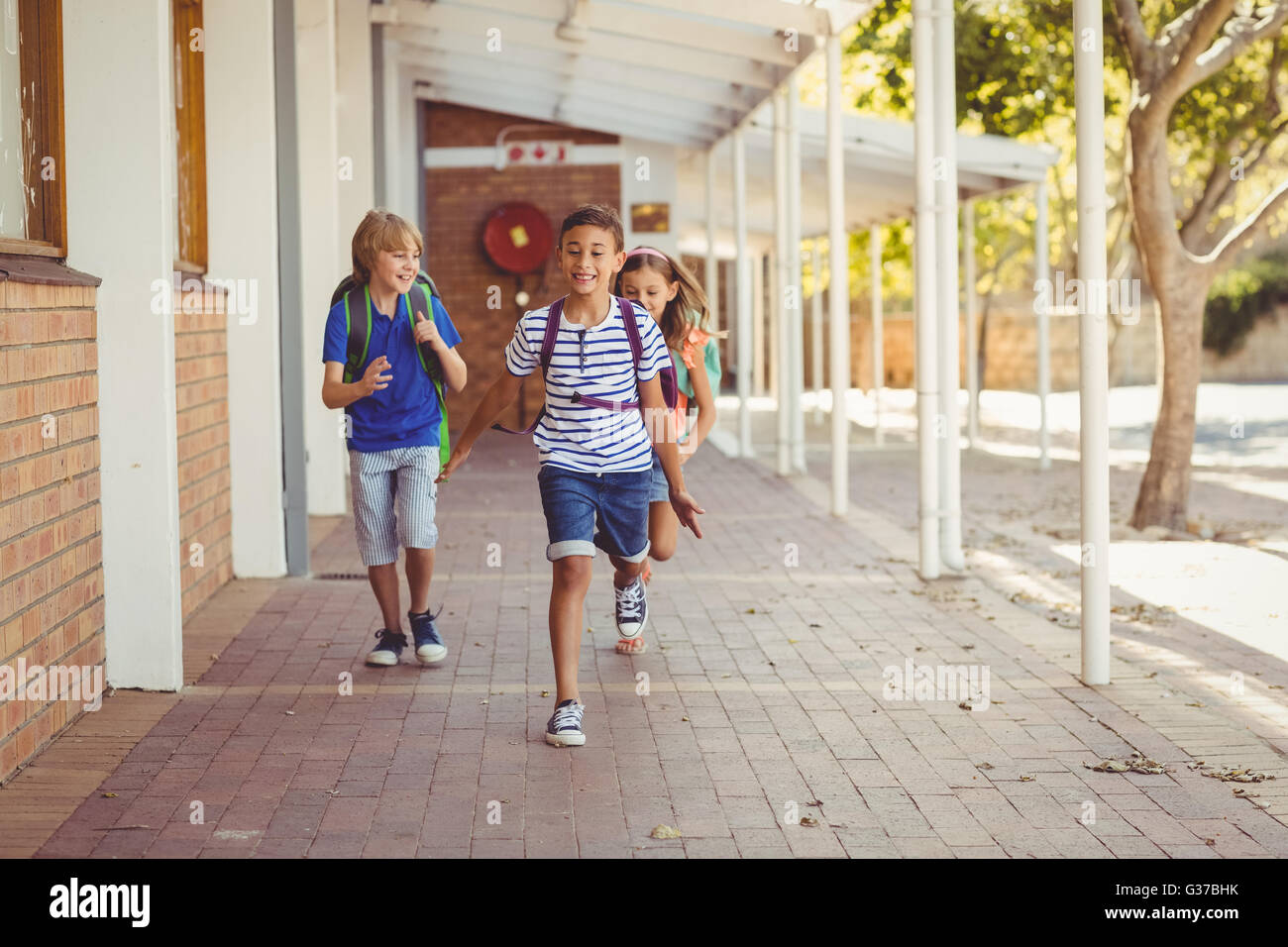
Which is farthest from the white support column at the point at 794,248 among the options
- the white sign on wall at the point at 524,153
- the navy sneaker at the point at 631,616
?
the navy sneaker at the point at 631,616

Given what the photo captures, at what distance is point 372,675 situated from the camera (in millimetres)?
6340

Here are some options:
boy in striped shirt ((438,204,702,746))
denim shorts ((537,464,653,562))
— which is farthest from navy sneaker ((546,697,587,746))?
denim shorts ((537,464,653,562))

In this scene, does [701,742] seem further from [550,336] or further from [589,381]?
[550,336]

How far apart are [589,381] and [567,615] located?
0.76 metres

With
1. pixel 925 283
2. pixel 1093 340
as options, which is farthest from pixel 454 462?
→ pixel 925 283

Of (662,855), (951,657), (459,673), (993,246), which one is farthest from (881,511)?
(993,246)

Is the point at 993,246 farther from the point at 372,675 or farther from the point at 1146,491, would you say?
the point at 372,675

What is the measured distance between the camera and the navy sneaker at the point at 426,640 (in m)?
6.53

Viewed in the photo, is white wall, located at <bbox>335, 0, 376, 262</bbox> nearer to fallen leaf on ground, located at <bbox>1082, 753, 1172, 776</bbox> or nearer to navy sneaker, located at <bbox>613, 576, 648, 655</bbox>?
navy sneaker, located at <bbox>613, 576, 648, 655</bbox>

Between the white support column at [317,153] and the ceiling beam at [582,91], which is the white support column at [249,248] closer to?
the white support column at [317,153]

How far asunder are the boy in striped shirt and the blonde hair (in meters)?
0.79

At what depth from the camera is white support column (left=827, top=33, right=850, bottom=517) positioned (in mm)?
11203

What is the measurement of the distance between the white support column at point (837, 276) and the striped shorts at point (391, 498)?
5.31m

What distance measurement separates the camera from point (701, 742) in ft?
17.6
